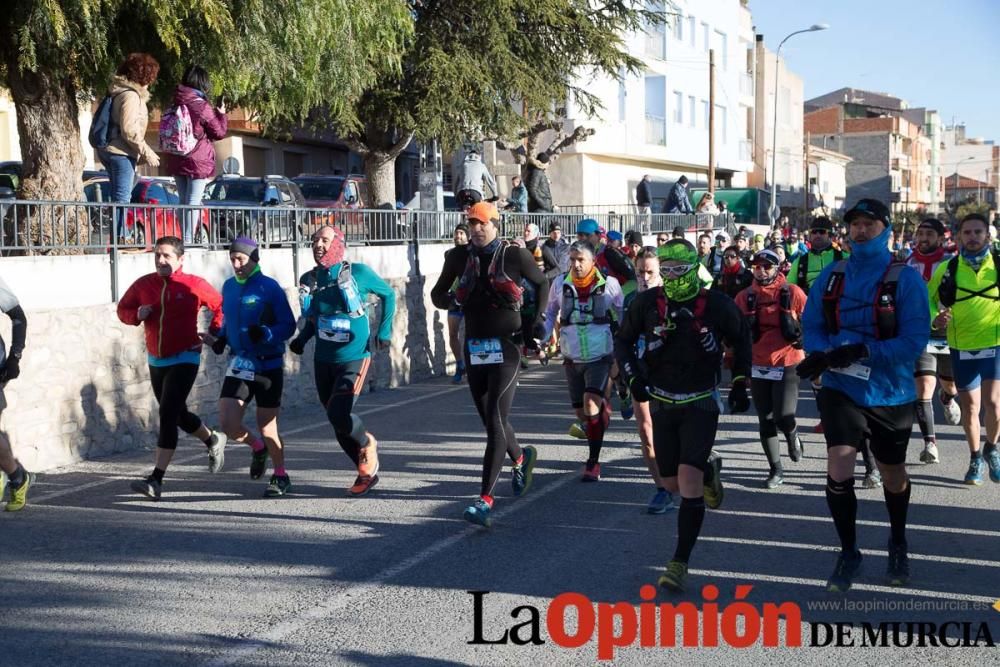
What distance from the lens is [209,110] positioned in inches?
507

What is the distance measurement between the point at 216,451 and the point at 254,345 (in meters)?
1.33

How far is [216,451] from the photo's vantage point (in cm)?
935

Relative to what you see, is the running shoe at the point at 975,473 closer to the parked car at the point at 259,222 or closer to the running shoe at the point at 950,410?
the running shoe at the point at 950,410

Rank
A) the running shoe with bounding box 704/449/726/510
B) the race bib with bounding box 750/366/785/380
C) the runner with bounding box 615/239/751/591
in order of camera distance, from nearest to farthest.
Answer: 1. the runner with bounding box 615/239/751/591
2. the running shoe with bounding box 704/449/726/510
3. the race bib with bounding box 750/366/785/380

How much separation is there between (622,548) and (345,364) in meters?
A: 2.49

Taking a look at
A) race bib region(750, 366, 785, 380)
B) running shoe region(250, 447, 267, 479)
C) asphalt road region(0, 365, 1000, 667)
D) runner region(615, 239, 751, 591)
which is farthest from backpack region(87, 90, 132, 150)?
runner region(615, 239, 751, 591)

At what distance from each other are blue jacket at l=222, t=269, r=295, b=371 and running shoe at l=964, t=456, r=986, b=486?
16.9ft

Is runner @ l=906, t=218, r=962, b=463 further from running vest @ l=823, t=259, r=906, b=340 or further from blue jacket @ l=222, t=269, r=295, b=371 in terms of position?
blue jacket @ l=222, t=269, r=295, b=371

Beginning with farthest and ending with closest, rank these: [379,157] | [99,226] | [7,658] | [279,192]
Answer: [379,157] < [279,192] < [99,226] < [7,658]

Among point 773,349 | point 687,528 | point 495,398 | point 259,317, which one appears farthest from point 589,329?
point 687,528

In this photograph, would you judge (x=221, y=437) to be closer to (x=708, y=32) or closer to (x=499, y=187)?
(x=499, y=187)

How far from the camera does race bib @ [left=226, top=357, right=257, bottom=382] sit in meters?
8.49

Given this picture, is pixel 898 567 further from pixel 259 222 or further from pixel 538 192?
pixel 538 192

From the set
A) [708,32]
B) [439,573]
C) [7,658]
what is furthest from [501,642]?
[708,32]
